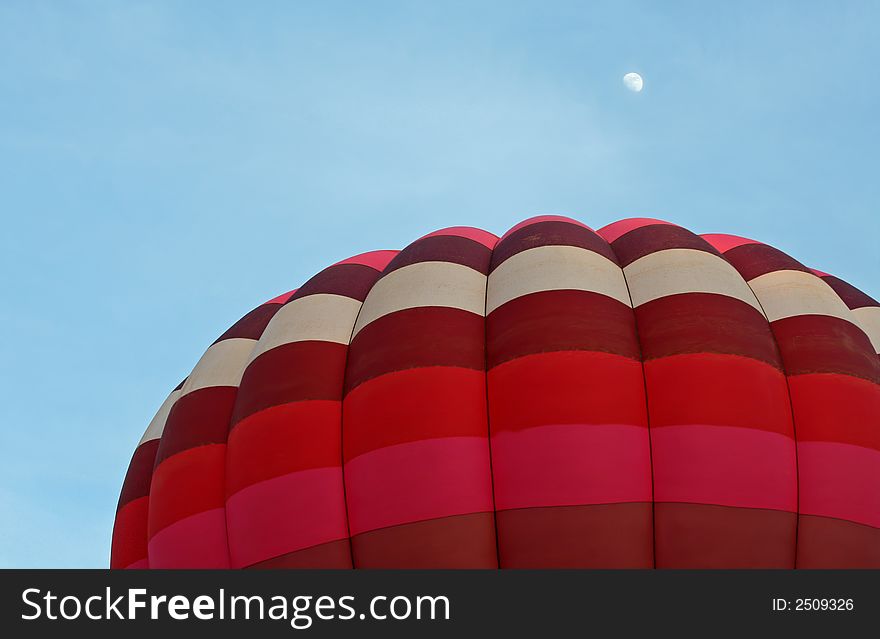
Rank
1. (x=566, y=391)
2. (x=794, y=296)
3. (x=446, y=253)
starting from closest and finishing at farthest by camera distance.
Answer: (x=566, y=391) < (x=794, y=296) < (x=446, y=253)

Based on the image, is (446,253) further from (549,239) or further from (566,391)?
(566,391)

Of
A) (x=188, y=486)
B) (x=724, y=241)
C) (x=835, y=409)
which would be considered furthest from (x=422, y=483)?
(x=724, y=241)

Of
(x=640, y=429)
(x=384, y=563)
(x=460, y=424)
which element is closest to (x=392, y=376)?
(x=460, y=424)

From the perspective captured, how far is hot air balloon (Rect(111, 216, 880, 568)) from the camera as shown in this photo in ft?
18.2

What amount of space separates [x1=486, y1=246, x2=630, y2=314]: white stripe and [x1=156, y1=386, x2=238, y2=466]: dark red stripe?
1.85m

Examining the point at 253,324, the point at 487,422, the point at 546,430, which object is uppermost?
the point at 253,324

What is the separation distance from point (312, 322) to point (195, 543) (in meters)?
1.53

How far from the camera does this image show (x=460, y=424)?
18.8 feet

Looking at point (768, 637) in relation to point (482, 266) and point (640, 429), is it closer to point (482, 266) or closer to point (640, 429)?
point (640, 429)

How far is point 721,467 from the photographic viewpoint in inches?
220

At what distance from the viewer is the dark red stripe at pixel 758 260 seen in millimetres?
7082

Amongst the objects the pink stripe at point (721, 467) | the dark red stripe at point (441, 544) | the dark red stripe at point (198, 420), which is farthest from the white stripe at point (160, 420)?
the pink stripe at point (721, 467)

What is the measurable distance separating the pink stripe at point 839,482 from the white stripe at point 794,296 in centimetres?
96

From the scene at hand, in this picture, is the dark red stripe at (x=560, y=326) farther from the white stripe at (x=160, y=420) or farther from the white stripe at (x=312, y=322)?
the white stripe at (x=160, y=420)
